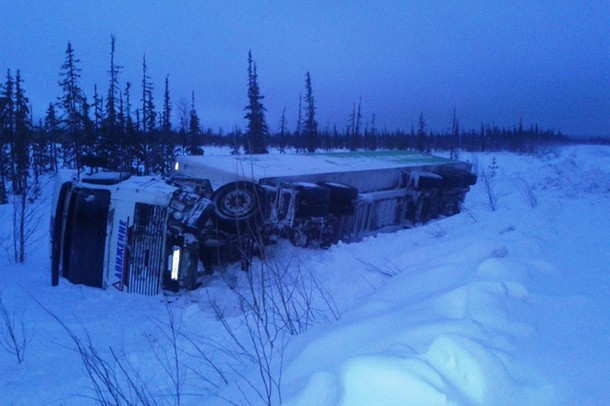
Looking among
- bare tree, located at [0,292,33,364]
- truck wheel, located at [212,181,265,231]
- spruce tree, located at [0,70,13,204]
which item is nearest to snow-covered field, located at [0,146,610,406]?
bare tree, located at [0,292,33,364]

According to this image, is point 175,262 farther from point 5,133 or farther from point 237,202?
point 5,133

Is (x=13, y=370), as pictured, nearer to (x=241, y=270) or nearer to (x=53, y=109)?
(x=241, y=270)

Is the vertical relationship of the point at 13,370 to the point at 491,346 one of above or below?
below

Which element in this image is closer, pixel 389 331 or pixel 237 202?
pixel 389 331

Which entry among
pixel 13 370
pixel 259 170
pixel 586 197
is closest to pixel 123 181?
pixel 259 170

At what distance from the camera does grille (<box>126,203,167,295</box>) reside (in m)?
5.63

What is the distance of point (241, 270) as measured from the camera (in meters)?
6.27

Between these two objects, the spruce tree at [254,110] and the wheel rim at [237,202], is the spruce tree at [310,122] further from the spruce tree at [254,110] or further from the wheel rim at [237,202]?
the wheel rim at [237,202]

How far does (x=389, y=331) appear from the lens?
255cm

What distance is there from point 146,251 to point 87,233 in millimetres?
950

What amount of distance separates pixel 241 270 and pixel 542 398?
487 cm

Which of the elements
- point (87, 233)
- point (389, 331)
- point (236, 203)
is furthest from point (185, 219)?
point (389, 331)

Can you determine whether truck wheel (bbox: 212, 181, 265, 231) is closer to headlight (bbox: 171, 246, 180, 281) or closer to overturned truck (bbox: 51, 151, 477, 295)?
overturned truck (bbox: 51, 151, 477, 295)

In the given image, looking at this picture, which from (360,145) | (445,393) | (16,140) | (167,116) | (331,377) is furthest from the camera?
(360,145)
